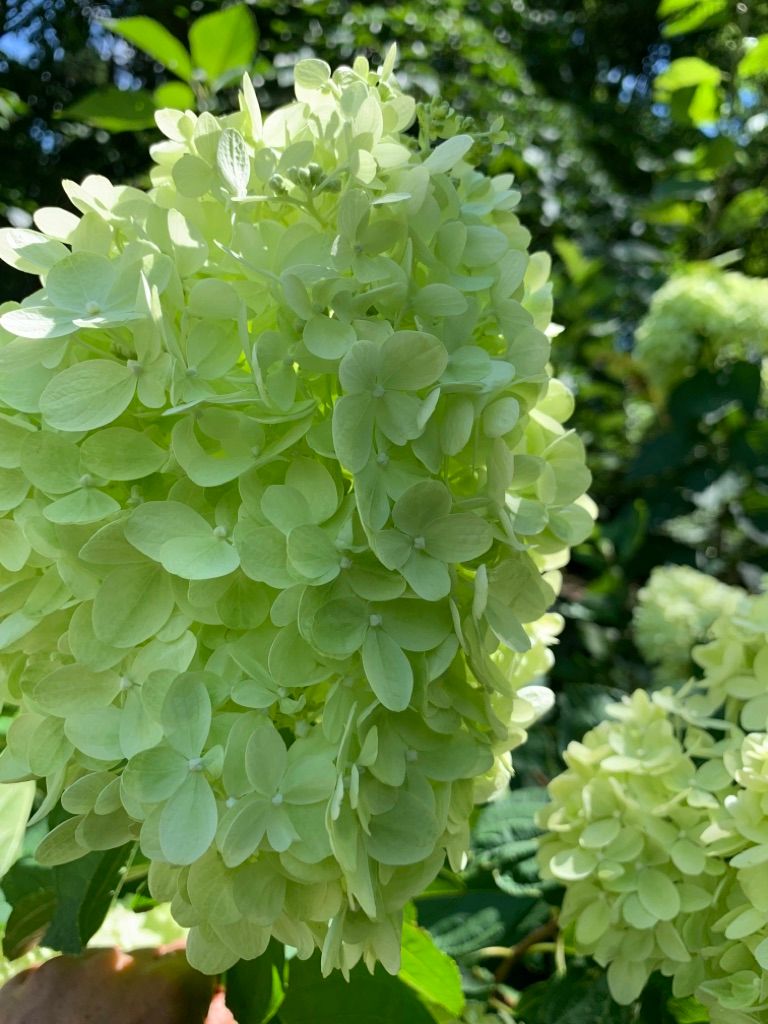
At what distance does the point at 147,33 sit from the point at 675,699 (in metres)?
1.01

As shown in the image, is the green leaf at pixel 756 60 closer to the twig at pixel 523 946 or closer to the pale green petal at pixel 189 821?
the twig at pixel 523 946

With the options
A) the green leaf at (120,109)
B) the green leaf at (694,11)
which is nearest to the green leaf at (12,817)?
the green leaf at (120,109)

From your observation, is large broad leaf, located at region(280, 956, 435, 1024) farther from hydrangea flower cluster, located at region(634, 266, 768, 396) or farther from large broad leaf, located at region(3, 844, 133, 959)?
hydrangea flower cluster, located at region(634, 266, 768, 396)

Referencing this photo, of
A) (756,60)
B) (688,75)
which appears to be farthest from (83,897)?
(688,75)

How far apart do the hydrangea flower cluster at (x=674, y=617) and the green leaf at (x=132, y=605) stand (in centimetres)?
107

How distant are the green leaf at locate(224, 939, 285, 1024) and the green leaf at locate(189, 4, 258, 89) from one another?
103 cm

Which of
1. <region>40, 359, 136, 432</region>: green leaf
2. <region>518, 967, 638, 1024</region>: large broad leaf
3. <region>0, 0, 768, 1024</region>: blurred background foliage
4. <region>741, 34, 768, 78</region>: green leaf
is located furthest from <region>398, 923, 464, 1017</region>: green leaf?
<region>741, 34, 768, 78</region>: green leaf

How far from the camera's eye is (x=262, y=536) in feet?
1.28

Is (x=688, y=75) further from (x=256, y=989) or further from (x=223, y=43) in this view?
(x=256, y=989)

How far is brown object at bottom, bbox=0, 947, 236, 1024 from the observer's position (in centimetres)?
51

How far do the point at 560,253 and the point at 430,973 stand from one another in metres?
1.84

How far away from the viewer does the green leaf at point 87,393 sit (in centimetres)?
40

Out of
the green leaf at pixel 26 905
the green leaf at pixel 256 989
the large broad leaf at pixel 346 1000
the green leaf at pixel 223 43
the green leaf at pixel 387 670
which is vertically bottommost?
the large broad leaf at pixel 346 1000

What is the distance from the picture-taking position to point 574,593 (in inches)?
71.6
